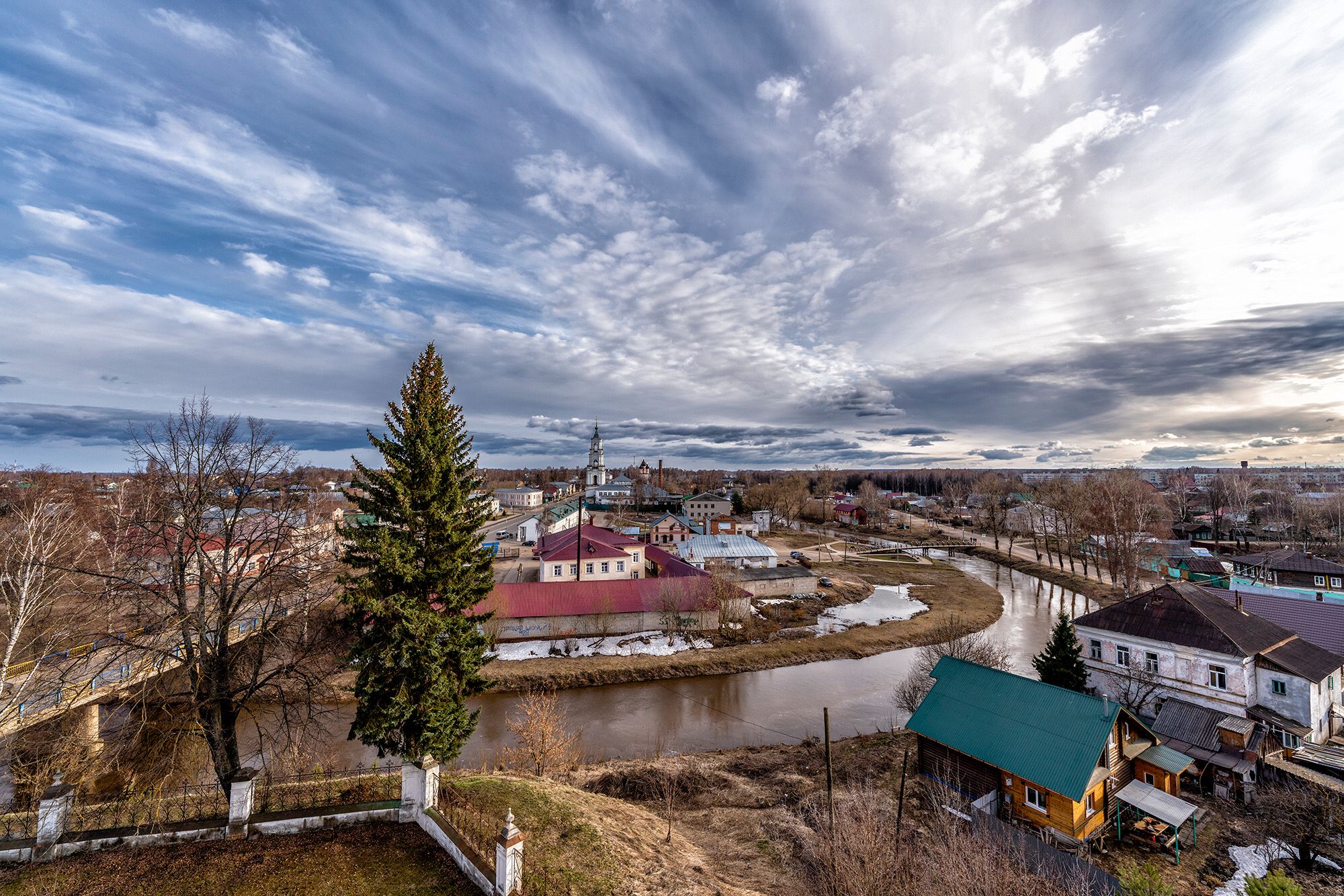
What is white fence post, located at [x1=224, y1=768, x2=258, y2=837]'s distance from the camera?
11156 mm

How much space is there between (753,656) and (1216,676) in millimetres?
19379

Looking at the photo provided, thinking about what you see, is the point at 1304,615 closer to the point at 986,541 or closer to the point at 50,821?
the point at 50,821

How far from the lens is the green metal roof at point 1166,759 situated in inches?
639

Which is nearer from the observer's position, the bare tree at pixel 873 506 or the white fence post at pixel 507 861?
the white fence post at pixel 507 861

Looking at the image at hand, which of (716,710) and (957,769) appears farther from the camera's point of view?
(716,710)

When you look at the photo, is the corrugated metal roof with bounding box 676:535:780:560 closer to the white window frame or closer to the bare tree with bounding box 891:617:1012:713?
the bare tree with bounding box 891:617:1012:713

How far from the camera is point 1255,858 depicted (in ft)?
46.6

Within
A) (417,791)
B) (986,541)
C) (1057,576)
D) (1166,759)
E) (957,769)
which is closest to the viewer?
(417,791)

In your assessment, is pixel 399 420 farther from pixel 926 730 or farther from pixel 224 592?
pixel 926 730

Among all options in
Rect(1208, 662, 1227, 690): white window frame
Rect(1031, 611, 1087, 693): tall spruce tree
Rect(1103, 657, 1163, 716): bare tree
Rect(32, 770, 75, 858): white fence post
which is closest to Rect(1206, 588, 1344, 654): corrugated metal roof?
Rect(1208, 662, 1227, 690): white window frame

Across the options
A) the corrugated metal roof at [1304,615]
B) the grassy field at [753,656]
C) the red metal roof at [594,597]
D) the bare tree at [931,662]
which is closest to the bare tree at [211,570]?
the grassy field at [753,656]

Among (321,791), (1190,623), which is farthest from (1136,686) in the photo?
(321,791)

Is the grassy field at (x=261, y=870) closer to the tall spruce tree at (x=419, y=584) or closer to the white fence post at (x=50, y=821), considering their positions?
the white fence post at (x=50, y=821)

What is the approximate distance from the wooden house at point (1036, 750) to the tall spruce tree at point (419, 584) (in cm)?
1428
